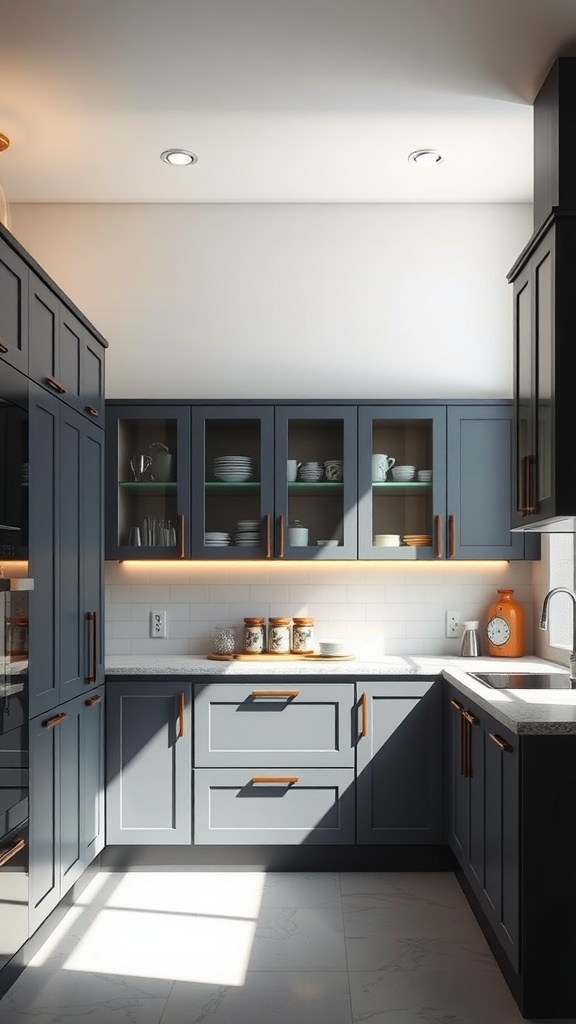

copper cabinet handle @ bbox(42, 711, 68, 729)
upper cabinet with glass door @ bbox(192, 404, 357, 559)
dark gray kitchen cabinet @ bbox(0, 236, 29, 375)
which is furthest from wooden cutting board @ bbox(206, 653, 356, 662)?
dark gray kitchen cabinet @ bbox(0, 236, 29, 375)

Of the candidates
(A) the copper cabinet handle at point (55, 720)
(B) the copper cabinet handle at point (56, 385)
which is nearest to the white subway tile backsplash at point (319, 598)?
(A) the copper cabinet handle at point (55, 720)

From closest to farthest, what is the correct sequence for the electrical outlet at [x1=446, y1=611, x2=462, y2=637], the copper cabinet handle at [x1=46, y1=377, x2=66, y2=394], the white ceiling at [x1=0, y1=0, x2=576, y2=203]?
the white ceiling at [x1=0, y1=0, x2=576, y2=203], the copper cabinet handle at [x1=46, y1=377, x2=66, y2=394], the electrical outlet at [x1=446, y1=611, x2=462, y2=637]

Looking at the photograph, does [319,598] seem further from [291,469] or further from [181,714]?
[181,714]

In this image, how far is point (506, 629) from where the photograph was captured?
176 inches

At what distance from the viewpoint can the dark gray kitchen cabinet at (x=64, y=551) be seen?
3.11 metres

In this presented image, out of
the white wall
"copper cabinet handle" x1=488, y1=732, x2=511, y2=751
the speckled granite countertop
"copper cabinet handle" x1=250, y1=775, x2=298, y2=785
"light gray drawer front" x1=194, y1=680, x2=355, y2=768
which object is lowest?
"copper cabinet handle" x1=250, y1=775, x2=298, y2=785

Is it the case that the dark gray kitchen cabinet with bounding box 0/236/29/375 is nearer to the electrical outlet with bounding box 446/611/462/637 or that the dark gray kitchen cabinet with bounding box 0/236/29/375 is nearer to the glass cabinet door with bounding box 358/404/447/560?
the glass cabinet door with bounding box 358/404/447/560

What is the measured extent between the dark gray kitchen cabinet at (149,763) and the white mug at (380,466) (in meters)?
1.24

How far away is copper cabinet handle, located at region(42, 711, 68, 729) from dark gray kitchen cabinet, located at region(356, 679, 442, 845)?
129cm

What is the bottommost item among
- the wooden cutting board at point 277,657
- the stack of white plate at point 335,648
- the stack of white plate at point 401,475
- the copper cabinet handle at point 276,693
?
the copper cabinet handle at point 276,693

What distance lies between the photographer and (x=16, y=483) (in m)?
2.88

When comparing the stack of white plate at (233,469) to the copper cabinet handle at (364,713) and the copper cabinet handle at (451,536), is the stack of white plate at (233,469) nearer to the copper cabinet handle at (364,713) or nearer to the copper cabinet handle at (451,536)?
the copper cabinet handle at (451,536)

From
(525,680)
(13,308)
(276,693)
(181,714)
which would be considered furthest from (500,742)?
(13,308)

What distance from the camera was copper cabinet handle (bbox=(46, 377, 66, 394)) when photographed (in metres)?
3.22
